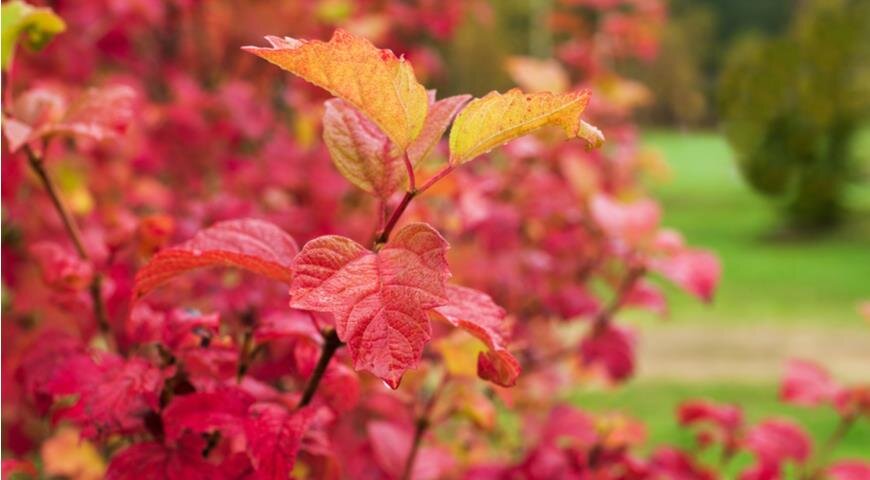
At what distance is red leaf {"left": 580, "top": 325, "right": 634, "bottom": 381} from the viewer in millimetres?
1719

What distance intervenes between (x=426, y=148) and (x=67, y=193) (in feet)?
4.46

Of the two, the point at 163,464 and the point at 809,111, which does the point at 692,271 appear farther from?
the point at 809,111

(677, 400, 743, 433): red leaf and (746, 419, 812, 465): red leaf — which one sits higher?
(746, 419, 812, 465): red leaf

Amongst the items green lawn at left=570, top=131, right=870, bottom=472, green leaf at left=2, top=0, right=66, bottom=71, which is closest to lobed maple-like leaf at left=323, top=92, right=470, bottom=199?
green leaf at left=2, top=0, right=66, bottom=71

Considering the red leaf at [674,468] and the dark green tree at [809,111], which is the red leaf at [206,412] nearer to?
the red leaf at [674,468]

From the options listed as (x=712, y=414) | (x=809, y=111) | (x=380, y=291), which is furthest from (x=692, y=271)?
(x=809, y=111)

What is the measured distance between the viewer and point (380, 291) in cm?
66

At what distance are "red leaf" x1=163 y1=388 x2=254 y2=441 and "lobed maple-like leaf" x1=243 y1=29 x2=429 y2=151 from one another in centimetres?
23

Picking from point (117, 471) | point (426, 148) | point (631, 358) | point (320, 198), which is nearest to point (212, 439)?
point (117, 471)

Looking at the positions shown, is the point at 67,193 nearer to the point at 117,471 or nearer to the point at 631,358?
the point at 631,358

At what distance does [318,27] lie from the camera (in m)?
3.16

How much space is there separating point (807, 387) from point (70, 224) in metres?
0.92

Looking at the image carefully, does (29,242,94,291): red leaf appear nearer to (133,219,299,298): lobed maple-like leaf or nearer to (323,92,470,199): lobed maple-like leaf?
(133,219,299,298): lobed maple-like leaf

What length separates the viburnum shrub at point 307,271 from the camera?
0.67m
